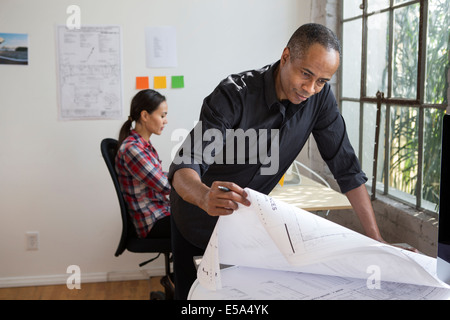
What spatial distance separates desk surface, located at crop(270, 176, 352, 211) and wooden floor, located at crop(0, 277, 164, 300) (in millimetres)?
1173

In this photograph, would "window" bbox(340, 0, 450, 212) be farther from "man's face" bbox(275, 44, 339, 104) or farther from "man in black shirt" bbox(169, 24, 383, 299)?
"man's face" bbox(275, 44, 339, 104)

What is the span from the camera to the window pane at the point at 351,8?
2.81 meters

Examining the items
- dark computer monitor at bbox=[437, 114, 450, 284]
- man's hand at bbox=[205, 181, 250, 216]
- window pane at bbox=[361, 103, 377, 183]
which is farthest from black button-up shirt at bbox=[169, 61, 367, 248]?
window pane at bbox=[361, 103, 377, 183]

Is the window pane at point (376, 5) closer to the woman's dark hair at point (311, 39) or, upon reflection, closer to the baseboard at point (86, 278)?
the woman's dark hair at point (311, 39)

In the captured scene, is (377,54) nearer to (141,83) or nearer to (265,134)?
(265,134)

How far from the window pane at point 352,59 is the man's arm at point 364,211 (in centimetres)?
143

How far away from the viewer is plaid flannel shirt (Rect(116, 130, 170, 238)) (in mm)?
2539

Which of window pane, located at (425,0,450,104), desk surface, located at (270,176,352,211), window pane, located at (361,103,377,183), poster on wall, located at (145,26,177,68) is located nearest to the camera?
window pane, located at (425,0,450,104)

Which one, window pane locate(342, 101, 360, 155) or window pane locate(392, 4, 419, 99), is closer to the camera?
window pane locate(392, 4, 419, 99)

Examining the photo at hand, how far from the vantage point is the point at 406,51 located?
227 centimetres

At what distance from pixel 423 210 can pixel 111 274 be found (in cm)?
209
